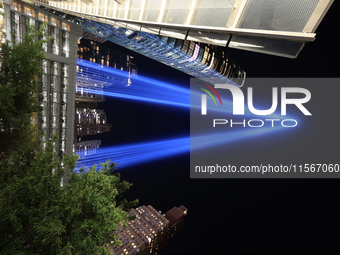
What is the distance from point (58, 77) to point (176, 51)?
42.1 m

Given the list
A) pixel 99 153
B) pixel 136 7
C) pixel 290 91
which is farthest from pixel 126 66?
pixel 136 7

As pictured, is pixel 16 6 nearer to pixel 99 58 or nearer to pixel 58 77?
pixel 58 77

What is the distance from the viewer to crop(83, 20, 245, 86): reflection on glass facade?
43.4 m

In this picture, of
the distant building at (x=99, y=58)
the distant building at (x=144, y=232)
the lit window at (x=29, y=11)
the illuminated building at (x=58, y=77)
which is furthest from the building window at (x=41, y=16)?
the distant building at (x=99, y=58)

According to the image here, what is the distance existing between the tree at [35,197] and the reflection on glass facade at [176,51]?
3405cm

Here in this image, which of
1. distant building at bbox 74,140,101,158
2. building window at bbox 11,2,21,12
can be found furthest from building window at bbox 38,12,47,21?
distant building at bbox 74,140,101,158

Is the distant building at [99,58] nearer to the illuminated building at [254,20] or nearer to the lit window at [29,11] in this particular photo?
the lit window at [29,11]

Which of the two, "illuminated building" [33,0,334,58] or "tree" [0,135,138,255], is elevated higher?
"illuminated building" [33,0,334,58]

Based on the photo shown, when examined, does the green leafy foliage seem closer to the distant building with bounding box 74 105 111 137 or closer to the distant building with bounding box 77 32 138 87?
the distant building with bounding box 77 32 138 87

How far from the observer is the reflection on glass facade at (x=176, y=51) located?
4344 centimetres

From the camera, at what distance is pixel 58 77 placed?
1057 inches

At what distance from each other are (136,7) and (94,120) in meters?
113

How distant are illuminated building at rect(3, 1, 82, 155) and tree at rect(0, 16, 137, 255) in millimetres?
18044

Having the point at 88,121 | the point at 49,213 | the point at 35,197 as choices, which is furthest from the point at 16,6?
the point at 88,121
